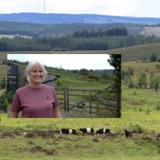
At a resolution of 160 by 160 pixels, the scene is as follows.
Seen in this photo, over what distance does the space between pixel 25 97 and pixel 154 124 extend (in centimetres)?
1981

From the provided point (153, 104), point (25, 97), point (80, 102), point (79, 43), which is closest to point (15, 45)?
point (79, 43)

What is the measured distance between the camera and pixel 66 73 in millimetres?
13109

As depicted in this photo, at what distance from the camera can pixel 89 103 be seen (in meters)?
15.2

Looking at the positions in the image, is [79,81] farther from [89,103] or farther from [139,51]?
[139,51]

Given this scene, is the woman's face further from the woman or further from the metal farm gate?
the metal farm gate

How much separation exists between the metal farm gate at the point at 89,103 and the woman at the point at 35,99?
6.56 meters

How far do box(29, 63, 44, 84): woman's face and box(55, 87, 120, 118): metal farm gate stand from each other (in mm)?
6583

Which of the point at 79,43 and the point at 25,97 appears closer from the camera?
the point at 25,97

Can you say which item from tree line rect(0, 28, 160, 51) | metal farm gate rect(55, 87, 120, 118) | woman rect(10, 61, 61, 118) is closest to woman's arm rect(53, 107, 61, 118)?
woman rect(10, 61, 61, 118)

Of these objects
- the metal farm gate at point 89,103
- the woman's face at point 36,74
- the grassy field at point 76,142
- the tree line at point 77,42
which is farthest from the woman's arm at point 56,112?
the tree line at point 77,42

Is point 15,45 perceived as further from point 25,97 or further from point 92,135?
point 25,97

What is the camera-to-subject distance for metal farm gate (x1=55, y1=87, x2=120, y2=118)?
13.9 metres

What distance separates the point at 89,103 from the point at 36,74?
28.0ft

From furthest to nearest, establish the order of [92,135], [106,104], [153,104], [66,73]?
[153,104] < [92,135] < [106,104] < [66,73]
